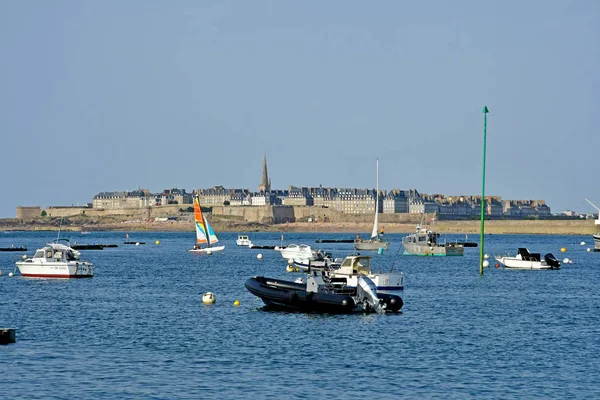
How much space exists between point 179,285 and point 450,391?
32282 mm

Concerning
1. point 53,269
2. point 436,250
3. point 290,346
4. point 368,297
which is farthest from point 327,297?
point 436,250

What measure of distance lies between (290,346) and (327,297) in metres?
8.23

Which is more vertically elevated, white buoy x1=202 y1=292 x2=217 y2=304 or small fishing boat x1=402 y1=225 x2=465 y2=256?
small fishing boat x1=402 y1=225 x2=465 y2=256

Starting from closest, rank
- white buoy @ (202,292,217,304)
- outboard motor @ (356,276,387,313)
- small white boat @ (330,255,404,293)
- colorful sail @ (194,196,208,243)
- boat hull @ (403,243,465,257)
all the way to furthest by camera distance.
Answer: outboard motor @ (356,276,387,313) → small white boat @ (330,255,404,293) → white buoy @ (202,292,217,304) → boat hull @ (403,243,465,257) → colorful sail @ (194,196,208,243)

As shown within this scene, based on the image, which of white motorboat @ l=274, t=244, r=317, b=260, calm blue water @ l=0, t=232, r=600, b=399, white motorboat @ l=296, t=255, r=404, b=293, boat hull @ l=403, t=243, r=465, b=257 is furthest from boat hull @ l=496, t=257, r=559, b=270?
white motorboat @ l=296, t=255, r=404, b=293

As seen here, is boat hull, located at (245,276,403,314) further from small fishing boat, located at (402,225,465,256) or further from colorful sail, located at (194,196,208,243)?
colorful sail, located at (194,196,208,243)

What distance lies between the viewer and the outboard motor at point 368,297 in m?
39.3

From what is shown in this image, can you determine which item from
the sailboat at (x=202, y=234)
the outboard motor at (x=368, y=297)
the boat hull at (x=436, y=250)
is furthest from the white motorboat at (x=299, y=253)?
the outboard motor at (x=368, y=297)

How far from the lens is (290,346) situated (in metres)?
30.7

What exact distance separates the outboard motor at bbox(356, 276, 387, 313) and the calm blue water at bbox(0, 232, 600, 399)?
0.89 m

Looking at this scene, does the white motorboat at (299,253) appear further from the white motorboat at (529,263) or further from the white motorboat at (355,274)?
the white motorboat at (355,274)

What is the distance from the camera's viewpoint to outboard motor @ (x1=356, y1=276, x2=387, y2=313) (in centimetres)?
3934

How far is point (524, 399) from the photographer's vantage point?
76.5ft

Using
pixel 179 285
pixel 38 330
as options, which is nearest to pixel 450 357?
pixel 38 330
